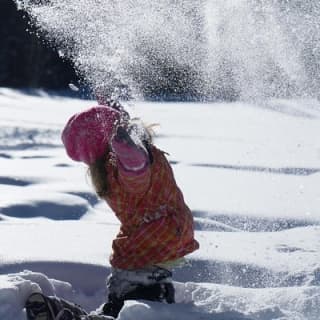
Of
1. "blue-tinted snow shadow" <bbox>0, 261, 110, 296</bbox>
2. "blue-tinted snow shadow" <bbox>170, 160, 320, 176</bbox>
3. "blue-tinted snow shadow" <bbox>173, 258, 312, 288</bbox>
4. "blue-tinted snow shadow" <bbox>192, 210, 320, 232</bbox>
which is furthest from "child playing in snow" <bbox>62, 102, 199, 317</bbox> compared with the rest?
"blue-tinted snow shadow" <bbox>170, 160, 320, 176</bbox>

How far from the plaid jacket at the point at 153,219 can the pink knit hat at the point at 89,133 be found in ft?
0.22

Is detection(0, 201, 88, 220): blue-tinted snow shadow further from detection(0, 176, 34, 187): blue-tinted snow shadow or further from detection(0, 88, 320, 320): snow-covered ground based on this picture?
detection(0, 176, 34, 187): blue-tinted snow shadow

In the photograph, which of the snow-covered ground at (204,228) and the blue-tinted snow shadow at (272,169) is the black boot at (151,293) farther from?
the blue-tinted snow shadow at (272,169)

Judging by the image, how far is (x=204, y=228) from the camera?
327cm

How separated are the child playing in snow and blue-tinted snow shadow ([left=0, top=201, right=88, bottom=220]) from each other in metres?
1.42

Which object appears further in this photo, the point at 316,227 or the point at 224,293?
the point at 316,227

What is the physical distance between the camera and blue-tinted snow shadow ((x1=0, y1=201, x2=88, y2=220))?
3.49m

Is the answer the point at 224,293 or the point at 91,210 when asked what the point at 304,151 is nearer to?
the point at 91,210

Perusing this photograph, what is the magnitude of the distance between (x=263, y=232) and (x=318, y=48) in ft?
15.0

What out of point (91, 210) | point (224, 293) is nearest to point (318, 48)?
point (91, 210)

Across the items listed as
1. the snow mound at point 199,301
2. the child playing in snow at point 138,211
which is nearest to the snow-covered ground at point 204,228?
the snow mound at point 199,301


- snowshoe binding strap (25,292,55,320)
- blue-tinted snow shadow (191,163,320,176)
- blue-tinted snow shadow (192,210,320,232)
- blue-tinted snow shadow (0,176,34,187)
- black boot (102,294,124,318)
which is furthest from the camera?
blue-tinted snow shadow (191,163,320,176)

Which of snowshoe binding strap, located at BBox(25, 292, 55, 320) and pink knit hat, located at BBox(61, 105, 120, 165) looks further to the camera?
pink knit hat, located at BBox(61, 105, 120, 165)

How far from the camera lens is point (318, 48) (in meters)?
7.44
